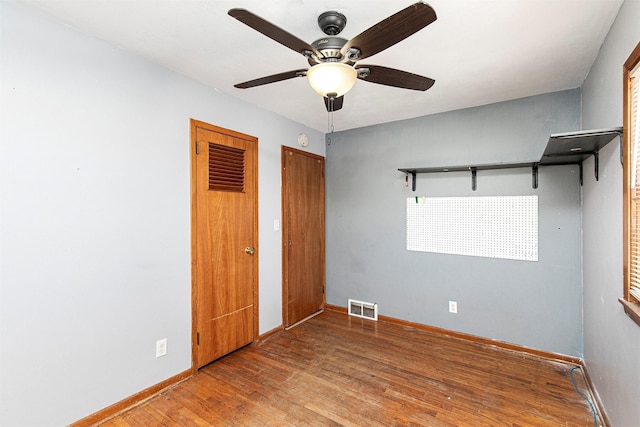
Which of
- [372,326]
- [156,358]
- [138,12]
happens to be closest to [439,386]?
[372,326]

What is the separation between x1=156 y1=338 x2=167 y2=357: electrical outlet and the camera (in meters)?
2.20

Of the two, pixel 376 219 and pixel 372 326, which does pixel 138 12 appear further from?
pixel 372 326

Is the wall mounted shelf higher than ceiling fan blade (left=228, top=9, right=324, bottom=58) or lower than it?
lower

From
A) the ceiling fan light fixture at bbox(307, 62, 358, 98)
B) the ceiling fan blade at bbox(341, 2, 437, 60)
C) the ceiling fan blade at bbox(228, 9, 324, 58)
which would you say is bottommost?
the ceiling fan light fixture at bbox(307, 62, 358, 98)

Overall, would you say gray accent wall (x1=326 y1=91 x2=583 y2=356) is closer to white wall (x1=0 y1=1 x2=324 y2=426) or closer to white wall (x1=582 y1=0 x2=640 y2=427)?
white wall (x1=582 y1=0 x2=640 y2=427)

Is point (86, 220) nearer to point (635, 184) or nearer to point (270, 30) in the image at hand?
point (270, 30)

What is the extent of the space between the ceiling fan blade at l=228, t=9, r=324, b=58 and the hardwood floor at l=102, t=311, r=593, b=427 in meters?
2.14

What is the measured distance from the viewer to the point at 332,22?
158 cm

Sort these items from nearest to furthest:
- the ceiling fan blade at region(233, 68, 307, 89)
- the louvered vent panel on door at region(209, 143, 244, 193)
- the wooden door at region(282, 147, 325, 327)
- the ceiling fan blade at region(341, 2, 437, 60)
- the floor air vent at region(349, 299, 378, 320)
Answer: the ceiling fan blade at region(341, 2, 437, 60) → the ceiling fan blade at region(233, 68, 307, 89) → the louvered vent panel on door at region(209, 143, 244, 193) → the wooden door at region(282, 147, 325, 327) → the floor air vent at region(349, 299, 378, 320)

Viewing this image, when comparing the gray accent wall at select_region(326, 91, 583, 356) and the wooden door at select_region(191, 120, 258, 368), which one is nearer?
the wooden door at select_region(191, 120, 258, 368)

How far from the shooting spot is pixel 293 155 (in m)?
3.53

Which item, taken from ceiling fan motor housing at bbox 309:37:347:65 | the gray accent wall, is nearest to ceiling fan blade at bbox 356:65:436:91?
ceiling fan motor housing at bbox 309:37:347:65

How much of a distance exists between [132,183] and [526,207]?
3298 millimetres

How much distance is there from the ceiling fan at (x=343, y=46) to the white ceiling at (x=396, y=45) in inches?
9.4
